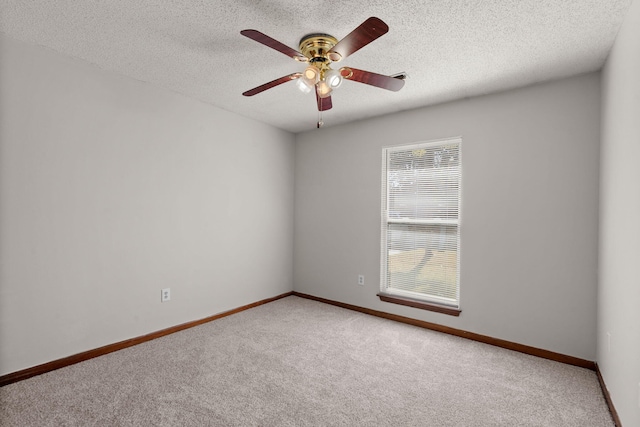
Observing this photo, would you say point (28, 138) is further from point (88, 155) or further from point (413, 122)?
point (413, 122)

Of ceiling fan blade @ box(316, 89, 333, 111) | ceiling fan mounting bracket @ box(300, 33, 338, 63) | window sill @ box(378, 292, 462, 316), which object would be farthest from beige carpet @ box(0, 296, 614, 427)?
ceiling fan mounting bracket @ box(300, 33, 338, 63)

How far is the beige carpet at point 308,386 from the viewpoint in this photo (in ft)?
6.24

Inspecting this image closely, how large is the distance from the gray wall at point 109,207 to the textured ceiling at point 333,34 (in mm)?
355

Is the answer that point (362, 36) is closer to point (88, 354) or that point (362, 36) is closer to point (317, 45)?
point (317, 45)

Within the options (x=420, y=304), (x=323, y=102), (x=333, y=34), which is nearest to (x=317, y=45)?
(x=333, y=34)

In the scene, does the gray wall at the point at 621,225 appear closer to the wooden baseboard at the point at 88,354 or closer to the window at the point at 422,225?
the window at the point at 422,225

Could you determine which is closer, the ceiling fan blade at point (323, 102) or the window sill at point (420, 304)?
the ceiling fan blade at point (323, 102)

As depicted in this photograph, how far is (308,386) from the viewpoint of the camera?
224 cm

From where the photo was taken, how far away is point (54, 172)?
2.41 metres

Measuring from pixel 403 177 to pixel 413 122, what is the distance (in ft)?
2.00

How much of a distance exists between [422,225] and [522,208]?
960mm

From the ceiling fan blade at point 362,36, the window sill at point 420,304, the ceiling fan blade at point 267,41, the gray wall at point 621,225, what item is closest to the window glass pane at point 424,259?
the window sill at point 420,304

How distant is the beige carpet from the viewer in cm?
190

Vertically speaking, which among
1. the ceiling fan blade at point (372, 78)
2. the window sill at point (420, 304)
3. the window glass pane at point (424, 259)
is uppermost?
the ceiling fan blade at point (372, 78)
